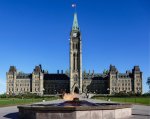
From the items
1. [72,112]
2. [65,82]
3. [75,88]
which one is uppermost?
[65,82]

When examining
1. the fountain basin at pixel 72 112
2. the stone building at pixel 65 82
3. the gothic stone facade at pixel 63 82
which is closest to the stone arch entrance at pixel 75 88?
the stone building at pixel 65 82

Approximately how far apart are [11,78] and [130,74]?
5101cm

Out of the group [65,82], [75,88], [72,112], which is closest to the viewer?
[72,112]

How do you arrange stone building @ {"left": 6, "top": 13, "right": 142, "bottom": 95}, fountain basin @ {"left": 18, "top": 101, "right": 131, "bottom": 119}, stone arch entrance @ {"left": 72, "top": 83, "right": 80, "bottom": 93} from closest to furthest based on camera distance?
fountain basin @ {"left": 18, "top": 101, "right": 131, "bottom": 119} < stone arch entrance @ {"left": 72, "top": 83, "right": 80, "bottom": 93} < stone building @ {"left": 6, "top": 13, "right": 142, "bottom": 95}

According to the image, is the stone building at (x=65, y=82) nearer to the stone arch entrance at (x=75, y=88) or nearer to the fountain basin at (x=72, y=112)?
the stone arch entrance at (x=75, y=88)

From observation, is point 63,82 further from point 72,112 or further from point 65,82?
point 72,112

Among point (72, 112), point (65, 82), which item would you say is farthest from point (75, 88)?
point (72, 112)

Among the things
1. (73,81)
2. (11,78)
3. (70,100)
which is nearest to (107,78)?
(73,81)

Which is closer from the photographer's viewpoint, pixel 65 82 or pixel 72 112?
pixel 72 112

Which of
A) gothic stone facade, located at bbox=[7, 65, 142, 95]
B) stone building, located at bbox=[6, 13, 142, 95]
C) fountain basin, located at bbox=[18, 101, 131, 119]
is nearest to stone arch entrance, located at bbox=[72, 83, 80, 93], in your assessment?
stone building, located at bbox=[6, 13, 142, 95]

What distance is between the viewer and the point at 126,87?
16512 centimetres

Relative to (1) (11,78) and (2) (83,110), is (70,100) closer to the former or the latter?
(2) (83,110)

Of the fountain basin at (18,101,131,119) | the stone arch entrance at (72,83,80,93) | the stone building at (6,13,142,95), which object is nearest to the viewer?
the fountain basin at (18,101,131,119)

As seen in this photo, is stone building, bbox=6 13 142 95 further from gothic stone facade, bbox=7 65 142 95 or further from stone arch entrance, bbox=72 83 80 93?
stone arch entrance, bbox=72 83 80 93
